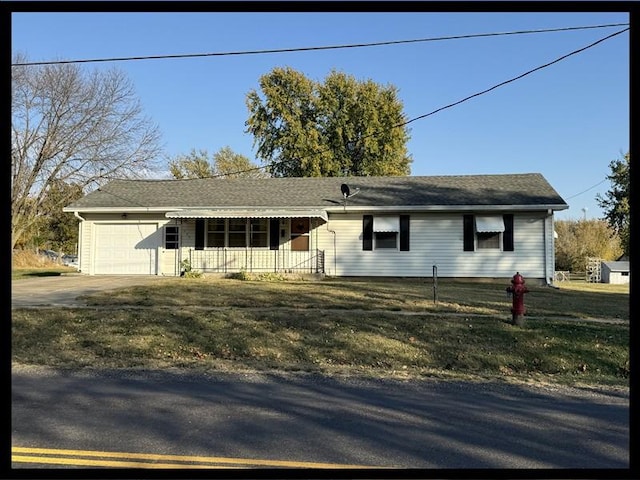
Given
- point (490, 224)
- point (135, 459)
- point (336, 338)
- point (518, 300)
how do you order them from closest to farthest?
1. point (135, 459)
2. point (336, 338)
3. point (518, 300)
4. point (490, 224)

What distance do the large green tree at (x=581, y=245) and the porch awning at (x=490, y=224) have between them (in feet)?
72.6

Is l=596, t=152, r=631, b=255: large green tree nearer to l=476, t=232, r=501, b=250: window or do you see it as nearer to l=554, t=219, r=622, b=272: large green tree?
l=554, t=219, r=622, b=272: large green tree

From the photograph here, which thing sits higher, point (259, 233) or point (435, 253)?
point (259, 233)

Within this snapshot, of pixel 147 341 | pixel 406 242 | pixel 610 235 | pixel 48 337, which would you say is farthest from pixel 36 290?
pixel 610 235

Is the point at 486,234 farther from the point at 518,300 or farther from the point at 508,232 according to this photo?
the point at 518,300

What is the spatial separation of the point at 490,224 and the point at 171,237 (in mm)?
12584

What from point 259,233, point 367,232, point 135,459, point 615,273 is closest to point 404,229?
point 367,232

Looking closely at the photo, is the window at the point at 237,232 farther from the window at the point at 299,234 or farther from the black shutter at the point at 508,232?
the black shutter at the point at 508,232

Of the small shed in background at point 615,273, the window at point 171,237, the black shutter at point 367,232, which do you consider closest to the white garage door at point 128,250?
the window at point 171,237

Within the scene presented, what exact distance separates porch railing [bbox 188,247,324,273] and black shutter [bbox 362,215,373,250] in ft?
5.66

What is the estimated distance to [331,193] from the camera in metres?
21.3

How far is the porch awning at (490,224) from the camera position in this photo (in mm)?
18422

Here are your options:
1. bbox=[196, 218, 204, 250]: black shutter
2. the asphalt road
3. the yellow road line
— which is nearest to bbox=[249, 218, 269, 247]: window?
bbox=[196, 218, 204, 250]: black shutter

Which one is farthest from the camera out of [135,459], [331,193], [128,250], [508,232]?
[331,193]
